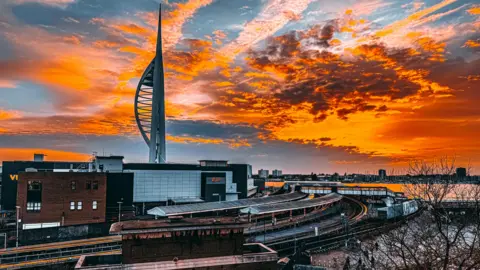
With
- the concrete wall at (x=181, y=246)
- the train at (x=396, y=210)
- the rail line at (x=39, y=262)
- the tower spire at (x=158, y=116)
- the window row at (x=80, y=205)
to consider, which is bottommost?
the train at (x=396, y=210)

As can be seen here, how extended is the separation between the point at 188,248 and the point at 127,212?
53.0 m

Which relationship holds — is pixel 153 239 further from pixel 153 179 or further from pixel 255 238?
pixel 153 179

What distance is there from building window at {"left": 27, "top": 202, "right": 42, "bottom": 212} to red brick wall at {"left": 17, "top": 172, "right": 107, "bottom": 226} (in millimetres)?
423

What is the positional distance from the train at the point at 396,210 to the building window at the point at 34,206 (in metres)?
74.1

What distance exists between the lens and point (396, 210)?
97750 millimetres

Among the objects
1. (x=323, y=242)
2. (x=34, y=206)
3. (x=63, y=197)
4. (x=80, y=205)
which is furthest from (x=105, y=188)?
(x=323, y=242)

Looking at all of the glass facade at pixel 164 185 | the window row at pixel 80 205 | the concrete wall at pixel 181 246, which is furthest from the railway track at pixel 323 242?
the glass facade at pixel 164 185

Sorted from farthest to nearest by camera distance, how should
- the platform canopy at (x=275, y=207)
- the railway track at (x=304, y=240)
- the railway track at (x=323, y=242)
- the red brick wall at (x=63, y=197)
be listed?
the platform canopy at (x=275, y=207) → the red brick wall at (x=63, y=197) → the railway track at (x=323, y=242) → the railway track at (x=304, y=240)

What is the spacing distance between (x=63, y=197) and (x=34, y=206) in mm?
4408

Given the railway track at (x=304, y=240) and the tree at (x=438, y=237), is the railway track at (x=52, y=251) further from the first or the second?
the tree at (x=438, y=237)

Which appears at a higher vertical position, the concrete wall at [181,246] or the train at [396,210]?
the concrete wall at [181,246]

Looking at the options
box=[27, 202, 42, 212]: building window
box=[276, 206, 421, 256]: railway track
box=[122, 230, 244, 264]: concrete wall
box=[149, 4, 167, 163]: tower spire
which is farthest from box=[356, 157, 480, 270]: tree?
box=[149, 4, 167, 163]: tower spire

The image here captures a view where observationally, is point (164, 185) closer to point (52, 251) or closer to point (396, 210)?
point (52, 251)

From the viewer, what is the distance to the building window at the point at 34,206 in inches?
2264
